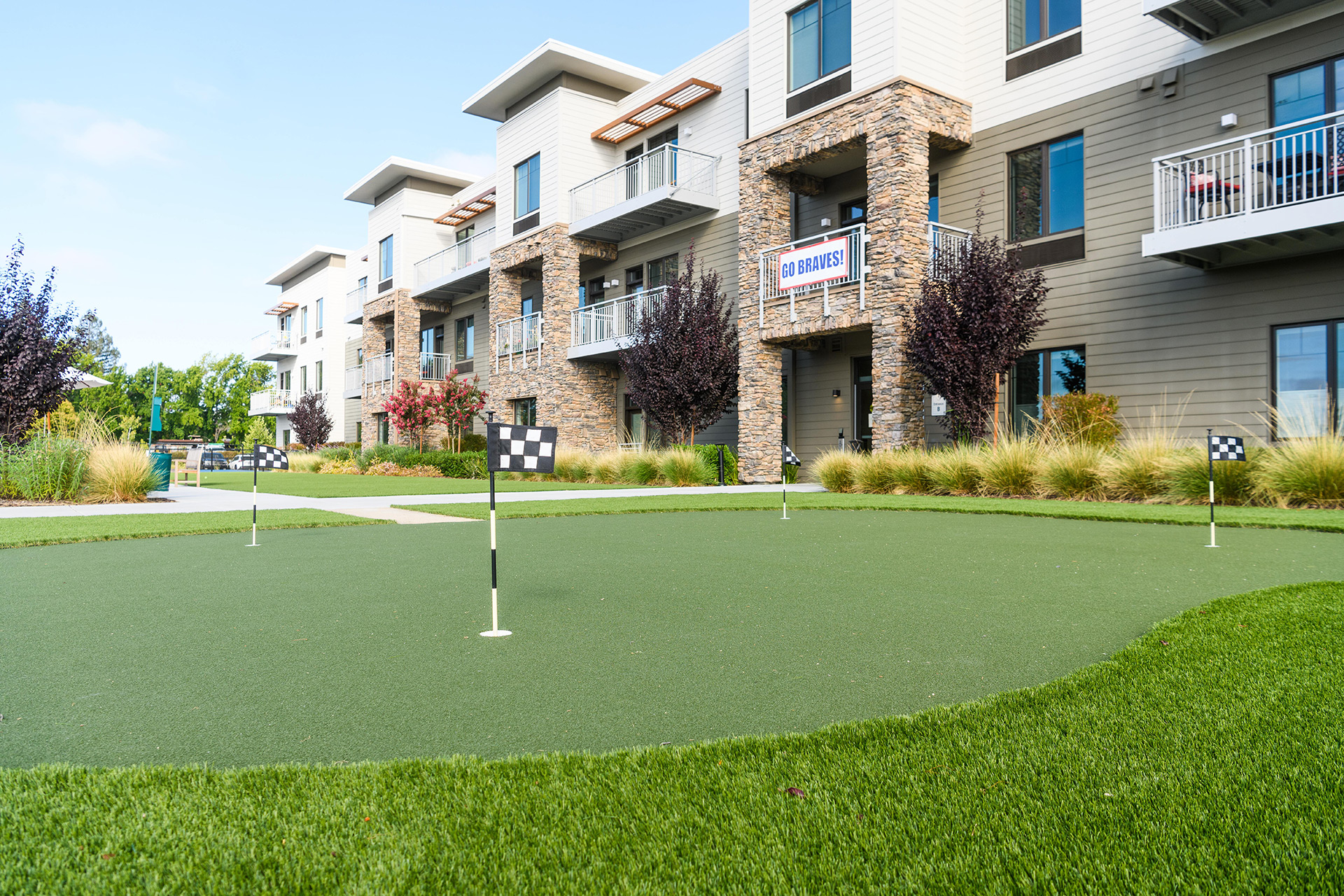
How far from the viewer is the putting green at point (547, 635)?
2.79 m

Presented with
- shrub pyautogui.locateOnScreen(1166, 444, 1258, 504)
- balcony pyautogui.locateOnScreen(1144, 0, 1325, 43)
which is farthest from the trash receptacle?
balcony pyautogui.locateOnScreen(1144, 0, 1325, 43)

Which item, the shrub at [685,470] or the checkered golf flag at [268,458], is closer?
the checkered golf flag at [268,458]

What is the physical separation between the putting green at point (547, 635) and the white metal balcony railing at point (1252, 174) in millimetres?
6257

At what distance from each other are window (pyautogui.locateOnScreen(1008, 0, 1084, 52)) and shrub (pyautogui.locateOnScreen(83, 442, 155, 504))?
59.5 feet

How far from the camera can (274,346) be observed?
54.4 m

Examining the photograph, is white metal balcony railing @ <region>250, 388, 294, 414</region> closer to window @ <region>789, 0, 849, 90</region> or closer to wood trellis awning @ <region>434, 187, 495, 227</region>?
wood trellis awning @ <region>434, 187, 495, 227</region>

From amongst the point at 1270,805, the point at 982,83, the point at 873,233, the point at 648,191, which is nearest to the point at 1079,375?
the point at 873,233

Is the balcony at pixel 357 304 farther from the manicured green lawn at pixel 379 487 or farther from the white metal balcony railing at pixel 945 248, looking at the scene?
the white metal balcony railing at pixel 945 248

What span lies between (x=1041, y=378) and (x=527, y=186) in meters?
18.5

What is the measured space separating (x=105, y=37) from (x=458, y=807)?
17.1 meters

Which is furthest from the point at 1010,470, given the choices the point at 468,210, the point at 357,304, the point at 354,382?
the point at 357,304

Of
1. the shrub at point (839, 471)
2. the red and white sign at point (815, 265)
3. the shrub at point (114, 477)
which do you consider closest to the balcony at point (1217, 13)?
→ the red and white sign at point (815, 265)

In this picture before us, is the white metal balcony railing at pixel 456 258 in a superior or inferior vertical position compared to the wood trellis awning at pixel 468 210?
inferior

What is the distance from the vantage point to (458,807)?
2107mm
